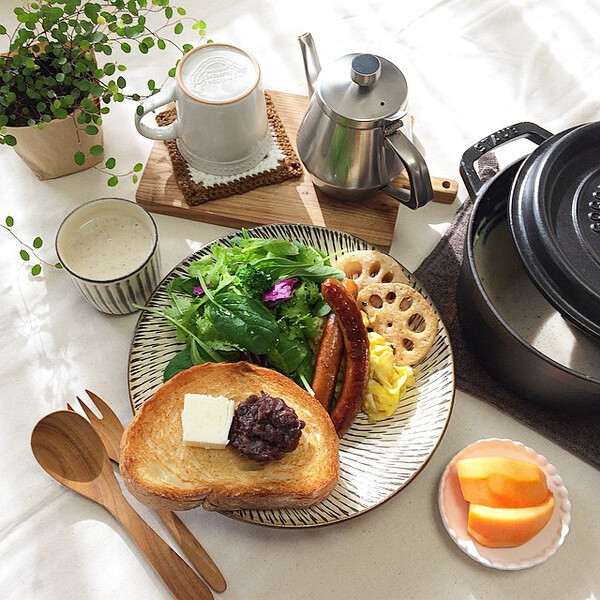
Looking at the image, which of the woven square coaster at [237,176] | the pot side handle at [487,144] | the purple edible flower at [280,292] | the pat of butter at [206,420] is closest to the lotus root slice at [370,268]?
the purple edible flower at [280,292]

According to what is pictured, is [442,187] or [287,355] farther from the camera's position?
[442,187]

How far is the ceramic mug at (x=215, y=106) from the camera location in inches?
62.4

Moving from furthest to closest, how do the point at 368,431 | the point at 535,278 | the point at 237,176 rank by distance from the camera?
the point at 237,176 < the point at 368,431 < the point at 535,278

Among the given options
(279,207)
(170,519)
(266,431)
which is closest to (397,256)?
(279,207)

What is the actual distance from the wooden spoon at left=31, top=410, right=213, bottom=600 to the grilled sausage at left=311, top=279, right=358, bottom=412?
422 mm

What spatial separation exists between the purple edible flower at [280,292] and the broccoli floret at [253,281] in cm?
2

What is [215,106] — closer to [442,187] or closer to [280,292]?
[280,292]

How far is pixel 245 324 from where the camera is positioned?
1358 mm

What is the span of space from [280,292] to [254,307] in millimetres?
84

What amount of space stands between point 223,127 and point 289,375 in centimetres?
63

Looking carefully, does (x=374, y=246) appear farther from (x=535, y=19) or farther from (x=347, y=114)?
(x=535, y=19)

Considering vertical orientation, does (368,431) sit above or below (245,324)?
below

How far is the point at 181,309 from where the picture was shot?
144 centimetres

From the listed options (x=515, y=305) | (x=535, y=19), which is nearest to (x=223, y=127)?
(x=515, y=305)
